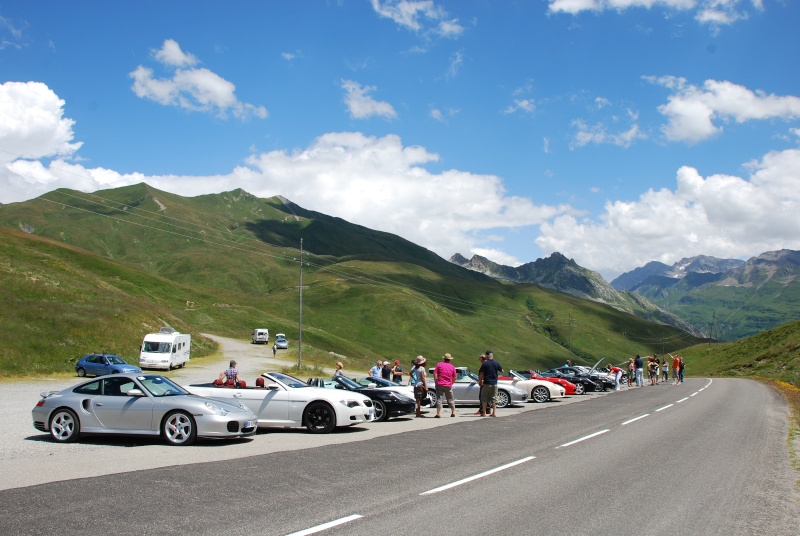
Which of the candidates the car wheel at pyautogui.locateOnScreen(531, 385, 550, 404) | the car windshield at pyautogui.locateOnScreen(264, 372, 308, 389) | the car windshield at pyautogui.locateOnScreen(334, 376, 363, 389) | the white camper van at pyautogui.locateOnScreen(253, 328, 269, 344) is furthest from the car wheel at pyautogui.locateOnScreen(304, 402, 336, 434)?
the white camper van at pyautogui.locateOnScreen(253, 328, 269, 344)

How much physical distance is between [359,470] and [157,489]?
3055 mm

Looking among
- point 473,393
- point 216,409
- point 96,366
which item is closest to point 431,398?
point 473,393

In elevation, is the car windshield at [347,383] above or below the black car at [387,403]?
above

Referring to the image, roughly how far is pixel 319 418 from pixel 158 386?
395 cm

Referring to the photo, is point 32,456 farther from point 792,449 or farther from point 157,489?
point 792,449

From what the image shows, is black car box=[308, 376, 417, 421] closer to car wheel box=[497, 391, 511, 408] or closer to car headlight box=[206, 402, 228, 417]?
car headlight box=[206, 402, 228, 417]

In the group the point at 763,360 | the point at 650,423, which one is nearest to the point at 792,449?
the point at 650,423

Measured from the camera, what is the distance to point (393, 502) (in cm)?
745

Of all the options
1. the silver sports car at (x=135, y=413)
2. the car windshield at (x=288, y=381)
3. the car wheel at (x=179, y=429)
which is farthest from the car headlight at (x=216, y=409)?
the car windshield at (x=288, y=381)

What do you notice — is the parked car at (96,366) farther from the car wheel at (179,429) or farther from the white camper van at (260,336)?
the white camper van at (260,336)

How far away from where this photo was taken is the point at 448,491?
8117 mm

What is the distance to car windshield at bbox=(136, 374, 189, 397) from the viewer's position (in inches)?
504

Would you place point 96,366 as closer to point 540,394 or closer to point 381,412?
point 381,412

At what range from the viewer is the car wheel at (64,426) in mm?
12648
